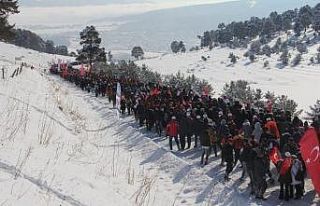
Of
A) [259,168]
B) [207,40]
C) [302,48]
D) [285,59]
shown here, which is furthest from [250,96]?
[207,40]

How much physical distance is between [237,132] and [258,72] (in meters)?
55.6

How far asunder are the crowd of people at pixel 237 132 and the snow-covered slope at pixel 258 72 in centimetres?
1972

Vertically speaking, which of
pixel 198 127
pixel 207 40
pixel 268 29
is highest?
pixel 198 127

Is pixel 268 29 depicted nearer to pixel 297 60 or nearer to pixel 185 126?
pixel 297 60

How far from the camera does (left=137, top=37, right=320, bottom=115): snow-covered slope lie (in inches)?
2082

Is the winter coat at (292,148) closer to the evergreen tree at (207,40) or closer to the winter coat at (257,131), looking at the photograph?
the winter coat at (257,131)

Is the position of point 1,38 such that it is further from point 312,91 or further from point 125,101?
point 312,91

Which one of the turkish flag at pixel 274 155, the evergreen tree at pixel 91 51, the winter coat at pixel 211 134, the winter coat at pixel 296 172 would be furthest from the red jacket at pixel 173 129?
the evergreen tree at pixel 91 51

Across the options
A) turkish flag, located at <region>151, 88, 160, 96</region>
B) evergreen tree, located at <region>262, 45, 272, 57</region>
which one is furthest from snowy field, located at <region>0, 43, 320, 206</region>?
evergreen tree, located at <region>262, 45, 272, 57</region>

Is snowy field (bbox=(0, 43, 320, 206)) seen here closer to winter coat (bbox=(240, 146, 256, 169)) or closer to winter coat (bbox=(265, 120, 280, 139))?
winter coat (bbox=(240, 146, 256, 169))

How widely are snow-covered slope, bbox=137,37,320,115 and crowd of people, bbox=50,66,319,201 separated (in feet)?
64.7

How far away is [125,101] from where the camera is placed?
1163 inches

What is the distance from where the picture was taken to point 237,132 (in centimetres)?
1655

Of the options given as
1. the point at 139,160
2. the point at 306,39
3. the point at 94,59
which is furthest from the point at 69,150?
the point at 306,39
